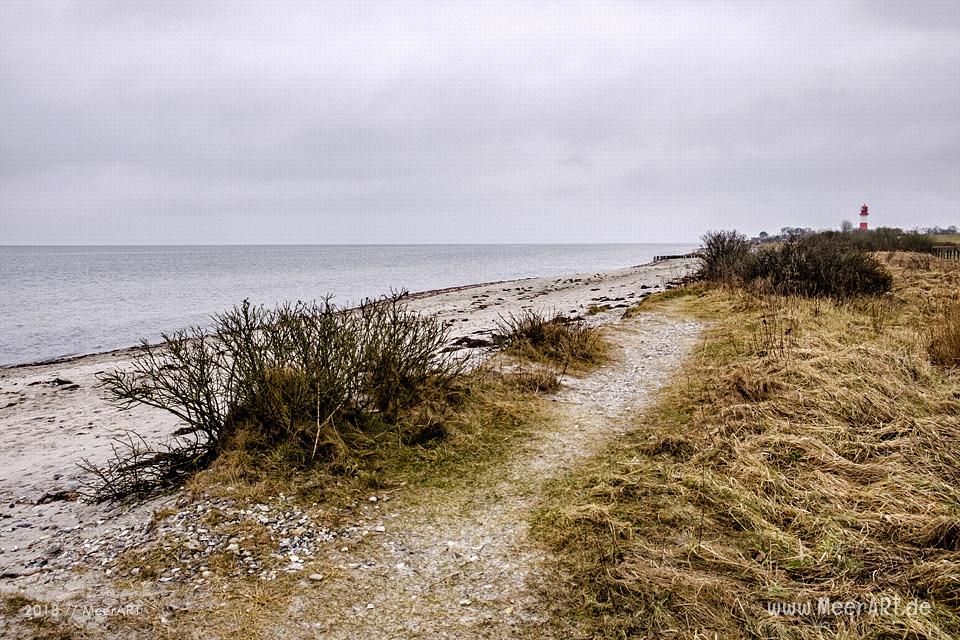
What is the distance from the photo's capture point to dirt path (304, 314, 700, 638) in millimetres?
3121

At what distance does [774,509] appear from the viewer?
3.93m

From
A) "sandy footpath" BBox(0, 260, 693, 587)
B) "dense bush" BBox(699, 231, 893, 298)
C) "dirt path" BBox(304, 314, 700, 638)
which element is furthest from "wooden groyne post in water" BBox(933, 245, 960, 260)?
"dirt path" BBox(304, 314, 700, 638)

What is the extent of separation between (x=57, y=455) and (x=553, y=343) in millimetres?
7374

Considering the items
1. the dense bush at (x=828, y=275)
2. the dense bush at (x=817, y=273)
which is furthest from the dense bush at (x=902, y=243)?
the dense bush at (x=828, y=275)

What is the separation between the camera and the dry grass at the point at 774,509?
293 cm

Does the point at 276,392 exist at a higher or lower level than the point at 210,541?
higher

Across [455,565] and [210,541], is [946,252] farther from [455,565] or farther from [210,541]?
[210,541]

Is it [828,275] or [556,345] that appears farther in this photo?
[828,275]

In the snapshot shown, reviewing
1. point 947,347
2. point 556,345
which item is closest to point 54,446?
point 556,345

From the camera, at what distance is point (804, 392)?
20.0 feet

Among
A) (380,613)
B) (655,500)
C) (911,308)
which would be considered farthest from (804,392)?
(911,308)

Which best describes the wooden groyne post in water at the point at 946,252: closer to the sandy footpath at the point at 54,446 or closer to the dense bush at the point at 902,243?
the dense bush at the point at 902,243

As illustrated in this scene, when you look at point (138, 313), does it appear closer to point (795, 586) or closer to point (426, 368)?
point (426, 368)

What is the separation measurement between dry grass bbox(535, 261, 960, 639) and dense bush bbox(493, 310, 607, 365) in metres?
2.24
